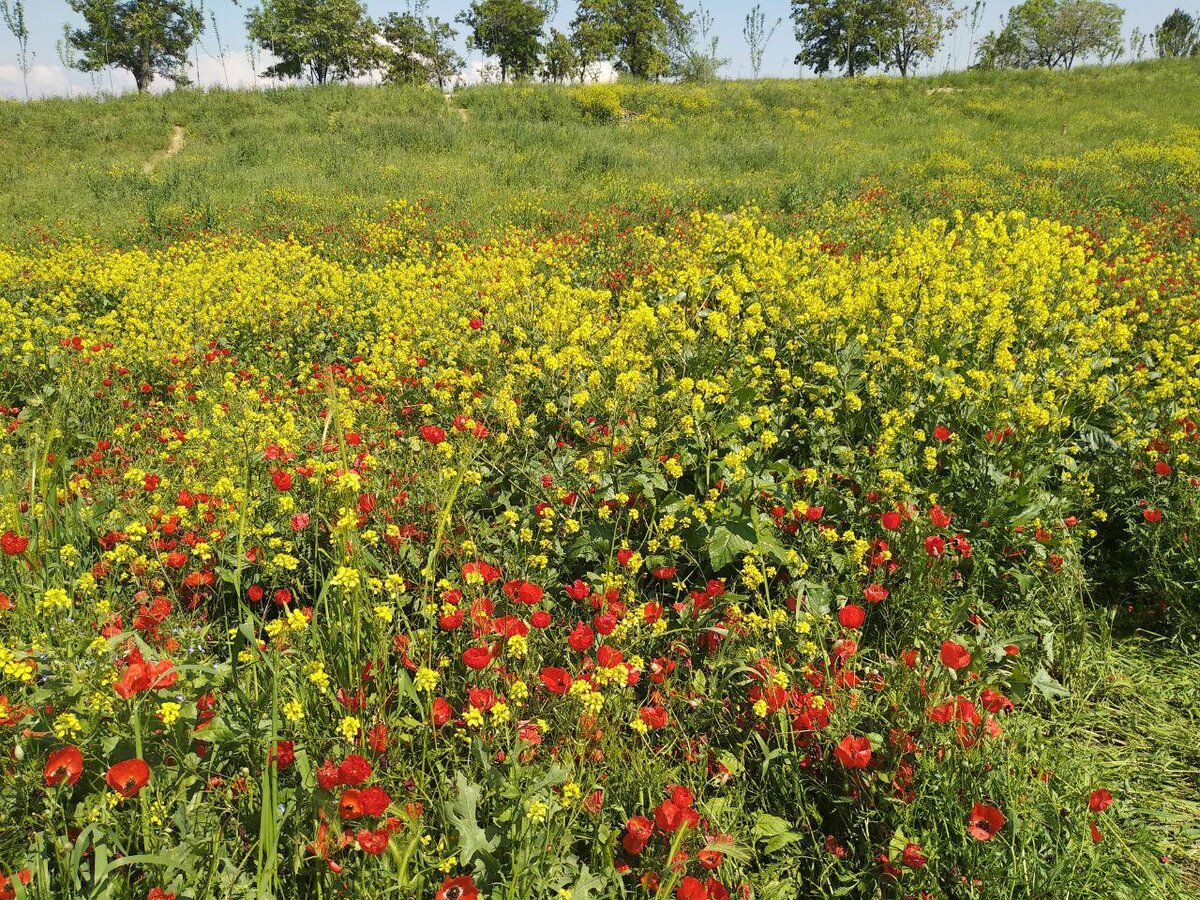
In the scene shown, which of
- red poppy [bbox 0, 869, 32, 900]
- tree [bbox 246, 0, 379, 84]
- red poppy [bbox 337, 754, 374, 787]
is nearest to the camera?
red poppy [bbox 0, 869, 32, 900]

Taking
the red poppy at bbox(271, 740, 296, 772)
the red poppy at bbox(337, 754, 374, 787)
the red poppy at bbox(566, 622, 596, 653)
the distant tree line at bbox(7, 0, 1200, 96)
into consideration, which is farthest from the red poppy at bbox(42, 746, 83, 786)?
the distant tree line at bbox(7, 0, 1200, 96)

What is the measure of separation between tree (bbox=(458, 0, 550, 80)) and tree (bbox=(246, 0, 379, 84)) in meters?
7.22

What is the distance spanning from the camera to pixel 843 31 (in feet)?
162

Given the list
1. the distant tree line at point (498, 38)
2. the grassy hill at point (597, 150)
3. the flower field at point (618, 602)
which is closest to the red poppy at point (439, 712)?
the flower field at point (618, 602)

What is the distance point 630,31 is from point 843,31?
1617 cm

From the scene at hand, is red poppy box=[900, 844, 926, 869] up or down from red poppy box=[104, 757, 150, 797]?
down

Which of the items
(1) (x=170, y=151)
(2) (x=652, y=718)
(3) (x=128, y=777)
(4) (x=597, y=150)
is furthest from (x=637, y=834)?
(1) (x=170, y=151)

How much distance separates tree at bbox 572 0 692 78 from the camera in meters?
45.0

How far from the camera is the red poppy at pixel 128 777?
1419 mm

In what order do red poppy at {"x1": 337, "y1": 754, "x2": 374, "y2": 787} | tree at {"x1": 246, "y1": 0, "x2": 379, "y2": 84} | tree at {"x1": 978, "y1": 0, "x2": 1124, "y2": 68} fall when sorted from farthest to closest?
tree at {"x1": 978, "y1": 0, "x2": 1124, "y2": 68} < tree at {"x1": 246, "y1": 0, "x2": 379, "y2": 84} < red poppy at {"x1": 337, "y1": 754, "x2": 374, "y2": 787}

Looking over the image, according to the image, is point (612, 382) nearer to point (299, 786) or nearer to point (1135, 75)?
point (299, 786)

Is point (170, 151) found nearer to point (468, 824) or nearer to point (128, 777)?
point (128, 777)

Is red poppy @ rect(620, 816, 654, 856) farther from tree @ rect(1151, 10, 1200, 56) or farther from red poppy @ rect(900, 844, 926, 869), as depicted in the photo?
tree @ rect(1151, 10, 1200, 56)

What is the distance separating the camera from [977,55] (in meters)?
69.1
